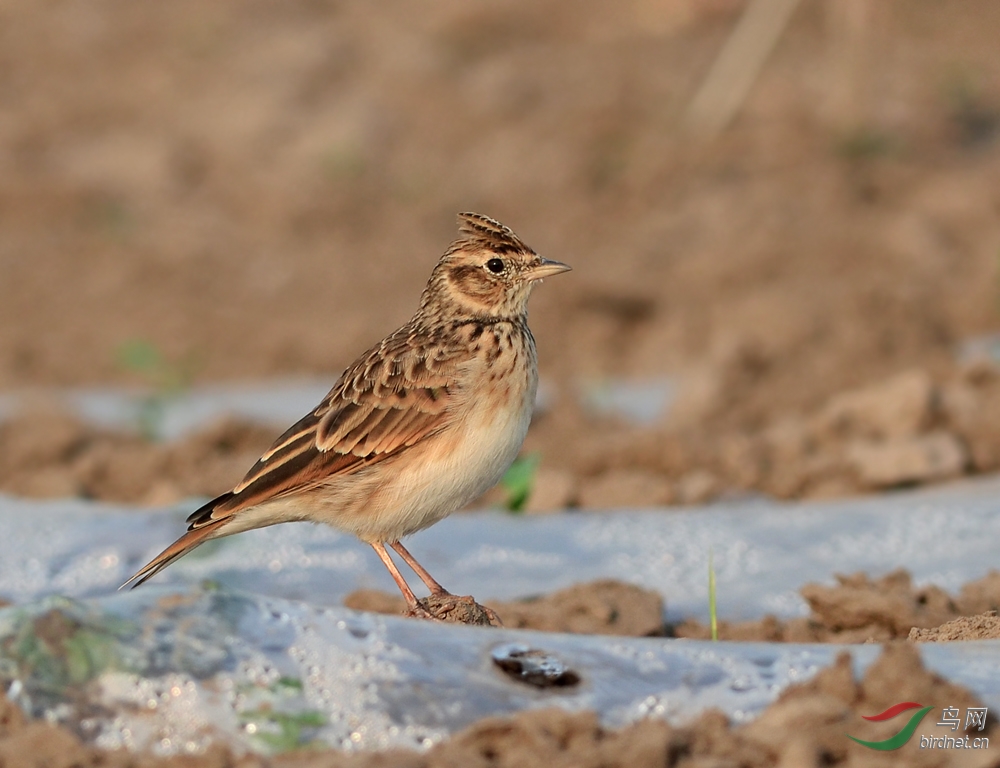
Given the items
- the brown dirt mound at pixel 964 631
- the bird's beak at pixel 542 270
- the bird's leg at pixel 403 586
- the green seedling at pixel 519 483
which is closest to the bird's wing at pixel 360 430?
the bird's leg at pixel 403 586

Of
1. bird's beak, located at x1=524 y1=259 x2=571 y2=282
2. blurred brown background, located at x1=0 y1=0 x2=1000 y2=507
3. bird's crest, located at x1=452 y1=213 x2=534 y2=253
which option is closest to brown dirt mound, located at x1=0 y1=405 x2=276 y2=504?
blurred brown background, located at x1=0 y1=0 x2=1000 y2=507

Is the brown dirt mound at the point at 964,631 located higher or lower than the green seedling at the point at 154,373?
lower

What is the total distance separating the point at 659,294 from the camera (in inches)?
403

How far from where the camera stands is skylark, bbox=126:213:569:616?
4.41 metres

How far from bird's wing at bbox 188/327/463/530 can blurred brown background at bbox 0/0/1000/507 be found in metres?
1.67

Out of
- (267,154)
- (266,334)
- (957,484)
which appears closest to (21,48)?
(267,154)

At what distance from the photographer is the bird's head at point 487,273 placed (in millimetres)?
4930

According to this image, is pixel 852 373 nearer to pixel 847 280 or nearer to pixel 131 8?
pixel 847 280

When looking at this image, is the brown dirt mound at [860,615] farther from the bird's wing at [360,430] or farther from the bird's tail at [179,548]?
the bird's tail at [179,548]

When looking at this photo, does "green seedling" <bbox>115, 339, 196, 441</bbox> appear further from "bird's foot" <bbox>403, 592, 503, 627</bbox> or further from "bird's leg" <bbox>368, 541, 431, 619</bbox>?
"bird's foot" <bbox>403, 592, 503, 627</bbox>

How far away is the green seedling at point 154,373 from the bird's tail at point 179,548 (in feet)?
12.5

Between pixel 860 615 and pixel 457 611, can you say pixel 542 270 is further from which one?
pixel 860 615

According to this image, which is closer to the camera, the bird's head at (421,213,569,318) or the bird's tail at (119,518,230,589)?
the bird's tail at (119,518,230,589)

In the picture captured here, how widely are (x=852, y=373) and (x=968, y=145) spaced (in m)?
5.55
